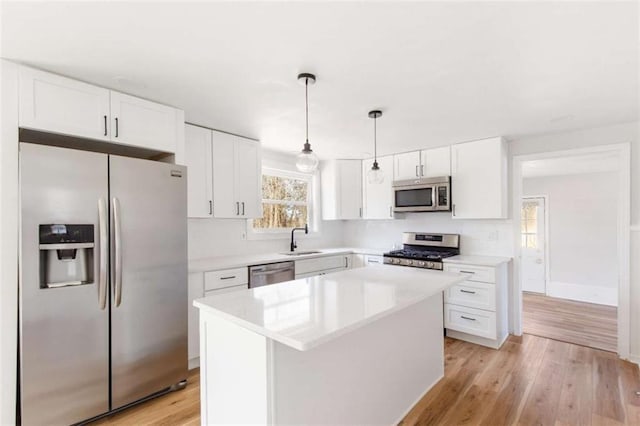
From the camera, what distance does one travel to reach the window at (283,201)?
4.14 metres

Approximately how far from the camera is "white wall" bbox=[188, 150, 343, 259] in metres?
3.35

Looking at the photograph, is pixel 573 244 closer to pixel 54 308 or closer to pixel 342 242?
pixel 342 242

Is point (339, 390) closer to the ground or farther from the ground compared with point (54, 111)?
closer to the ground

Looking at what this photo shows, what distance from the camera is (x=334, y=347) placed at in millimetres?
1597

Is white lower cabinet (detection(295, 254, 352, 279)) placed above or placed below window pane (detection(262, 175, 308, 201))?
below

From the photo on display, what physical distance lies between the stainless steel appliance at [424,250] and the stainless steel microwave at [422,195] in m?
0.49

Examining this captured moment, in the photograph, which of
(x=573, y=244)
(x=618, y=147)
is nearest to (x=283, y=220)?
(x=618, y=147)

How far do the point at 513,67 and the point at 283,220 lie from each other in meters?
3.18

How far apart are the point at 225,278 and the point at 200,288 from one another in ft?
0.80

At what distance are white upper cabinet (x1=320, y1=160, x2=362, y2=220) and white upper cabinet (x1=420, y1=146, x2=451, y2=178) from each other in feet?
3.36

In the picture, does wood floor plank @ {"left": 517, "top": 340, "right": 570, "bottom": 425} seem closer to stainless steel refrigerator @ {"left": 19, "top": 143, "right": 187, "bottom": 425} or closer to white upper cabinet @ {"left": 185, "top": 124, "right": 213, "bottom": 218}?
stainless steel refrigerator @ {"left": 19, "top": 143, "right": 187, "bottom": 425}

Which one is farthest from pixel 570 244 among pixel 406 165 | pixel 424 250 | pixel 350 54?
pixel 350 54

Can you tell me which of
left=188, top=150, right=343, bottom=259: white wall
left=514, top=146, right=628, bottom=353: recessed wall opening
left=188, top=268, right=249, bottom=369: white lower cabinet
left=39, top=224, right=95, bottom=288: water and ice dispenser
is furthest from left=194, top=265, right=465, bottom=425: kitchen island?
left=514, top=146, right=628, bottom=353: recessed wall opening

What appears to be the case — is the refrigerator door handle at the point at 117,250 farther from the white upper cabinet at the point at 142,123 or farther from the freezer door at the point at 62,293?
the white upper cabinet at the point at 142,123
